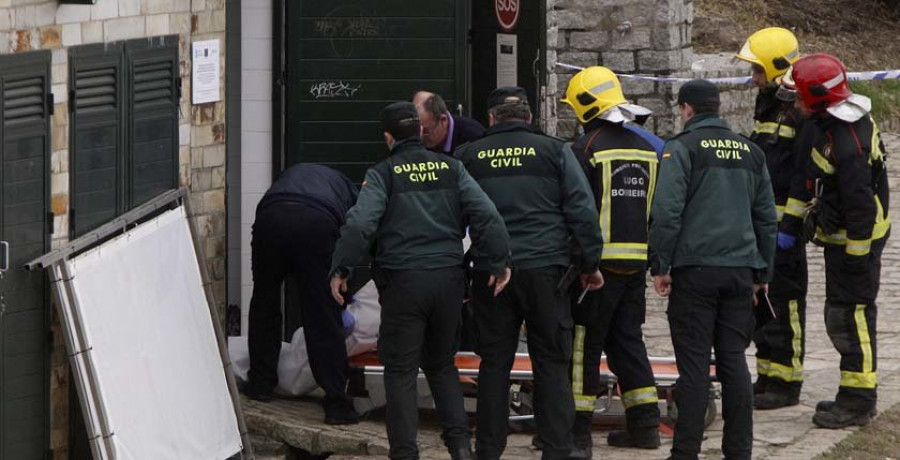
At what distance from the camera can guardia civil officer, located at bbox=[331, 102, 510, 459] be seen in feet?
26.1

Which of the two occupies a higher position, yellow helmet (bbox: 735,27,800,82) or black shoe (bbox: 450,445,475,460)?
yellow helmet (bbox: 735,27,800,82)

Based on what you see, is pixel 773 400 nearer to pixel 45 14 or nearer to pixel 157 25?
pixel 157 25

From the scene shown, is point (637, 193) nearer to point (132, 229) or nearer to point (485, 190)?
point (485, 190)

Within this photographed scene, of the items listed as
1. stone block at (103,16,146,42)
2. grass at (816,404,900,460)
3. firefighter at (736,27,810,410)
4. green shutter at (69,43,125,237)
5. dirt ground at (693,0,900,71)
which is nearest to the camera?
green shutter at (69,43,125,237)

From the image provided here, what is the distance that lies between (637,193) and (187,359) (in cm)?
239

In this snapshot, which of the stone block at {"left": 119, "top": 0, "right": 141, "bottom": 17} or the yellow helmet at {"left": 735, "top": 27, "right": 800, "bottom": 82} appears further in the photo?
the yellow helmet at {"left": 735, "top": 27, "right": 800, "bottom": 82}

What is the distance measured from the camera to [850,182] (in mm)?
8836

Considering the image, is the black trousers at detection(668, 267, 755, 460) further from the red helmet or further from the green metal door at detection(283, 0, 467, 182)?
the green metal door at detection(283, 0, 467, 182)

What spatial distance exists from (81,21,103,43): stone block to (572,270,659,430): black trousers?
267 centimetres

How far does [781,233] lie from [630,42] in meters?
7.78

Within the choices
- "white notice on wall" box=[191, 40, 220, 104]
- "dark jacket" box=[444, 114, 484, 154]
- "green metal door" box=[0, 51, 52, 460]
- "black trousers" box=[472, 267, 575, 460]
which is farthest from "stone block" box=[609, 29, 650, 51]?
"green metal door" box=[0, 51, 52, 460]

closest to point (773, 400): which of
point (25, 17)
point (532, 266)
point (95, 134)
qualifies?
point (532, 266)

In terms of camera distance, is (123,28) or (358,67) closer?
(123,28)

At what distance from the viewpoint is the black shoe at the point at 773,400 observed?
9.65 m
